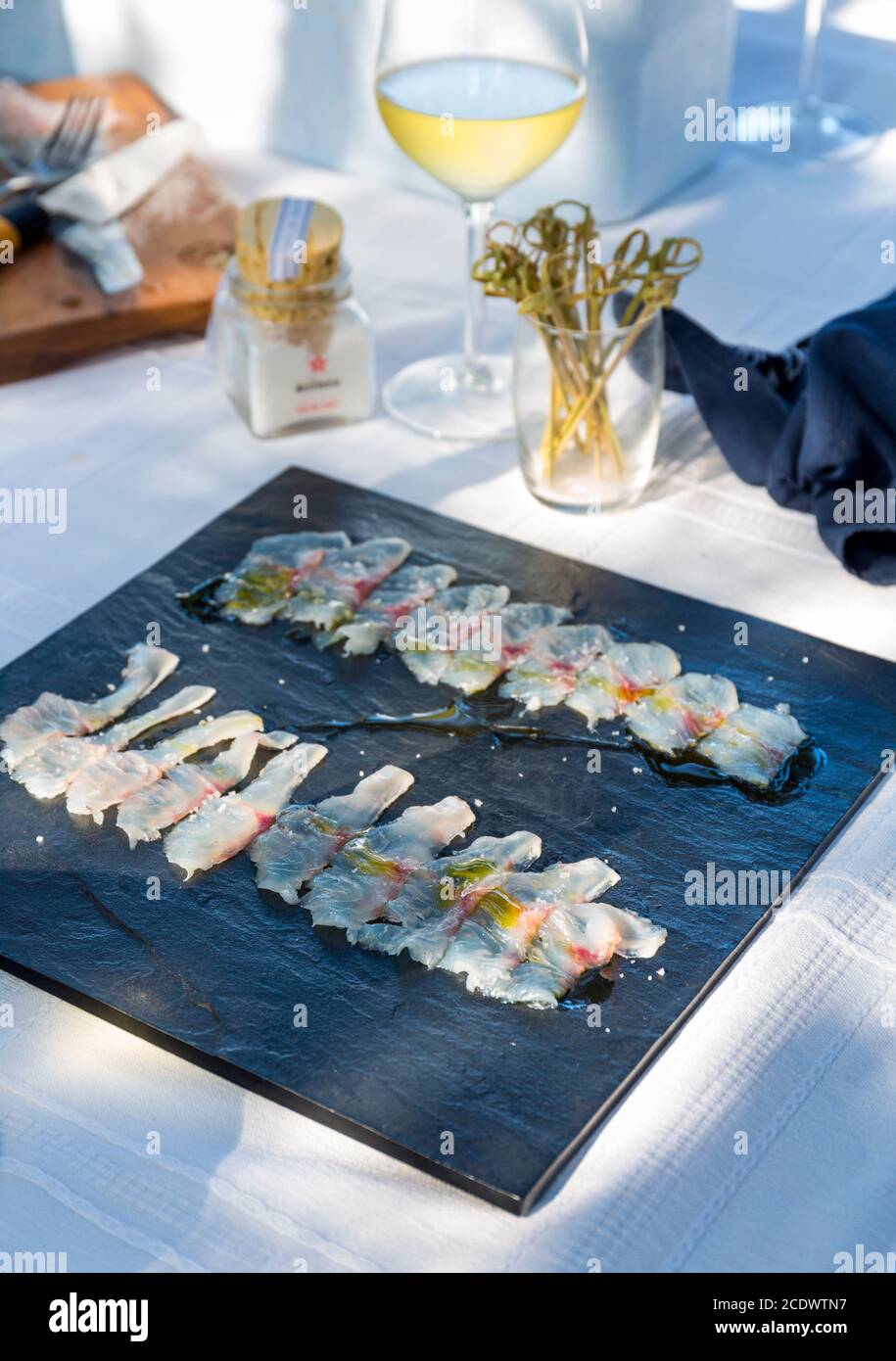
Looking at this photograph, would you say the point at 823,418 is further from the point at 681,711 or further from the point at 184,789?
the point at 184,789

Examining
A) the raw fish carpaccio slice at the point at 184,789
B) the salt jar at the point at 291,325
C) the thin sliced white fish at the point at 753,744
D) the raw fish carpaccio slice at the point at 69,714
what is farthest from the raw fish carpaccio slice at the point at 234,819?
the salt jar at the point at 291,325

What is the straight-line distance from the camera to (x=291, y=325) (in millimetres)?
1237

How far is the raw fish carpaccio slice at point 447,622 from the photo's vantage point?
1.03m

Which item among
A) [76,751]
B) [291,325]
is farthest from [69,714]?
[291,325]

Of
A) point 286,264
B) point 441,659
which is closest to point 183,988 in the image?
point 441,659

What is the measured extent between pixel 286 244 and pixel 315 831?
20.4 inches

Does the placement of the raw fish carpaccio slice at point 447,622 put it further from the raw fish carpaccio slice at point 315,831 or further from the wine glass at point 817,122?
the wine glass at point 817,122

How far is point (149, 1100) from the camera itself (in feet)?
2.50

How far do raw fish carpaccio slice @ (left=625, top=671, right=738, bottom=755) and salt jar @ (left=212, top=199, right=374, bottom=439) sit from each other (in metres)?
0.43

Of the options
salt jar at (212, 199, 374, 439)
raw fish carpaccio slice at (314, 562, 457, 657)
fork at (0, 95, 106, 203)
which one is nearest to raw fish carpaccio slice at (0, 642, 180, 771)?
raw fish carpaccio slice at (314, 562, 457, 657)

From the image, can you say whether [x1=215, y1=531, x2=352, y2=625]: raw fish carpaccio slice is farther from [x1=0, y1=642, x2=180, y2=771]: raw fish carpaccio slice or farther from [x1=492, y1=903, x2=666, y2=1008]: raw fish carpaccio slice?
[x1=492, y1=903, x2=666, y2=1008]: raw fish carpaccio slice

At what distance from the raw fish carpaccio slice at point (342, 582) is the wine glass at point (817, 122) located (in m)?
0.82
